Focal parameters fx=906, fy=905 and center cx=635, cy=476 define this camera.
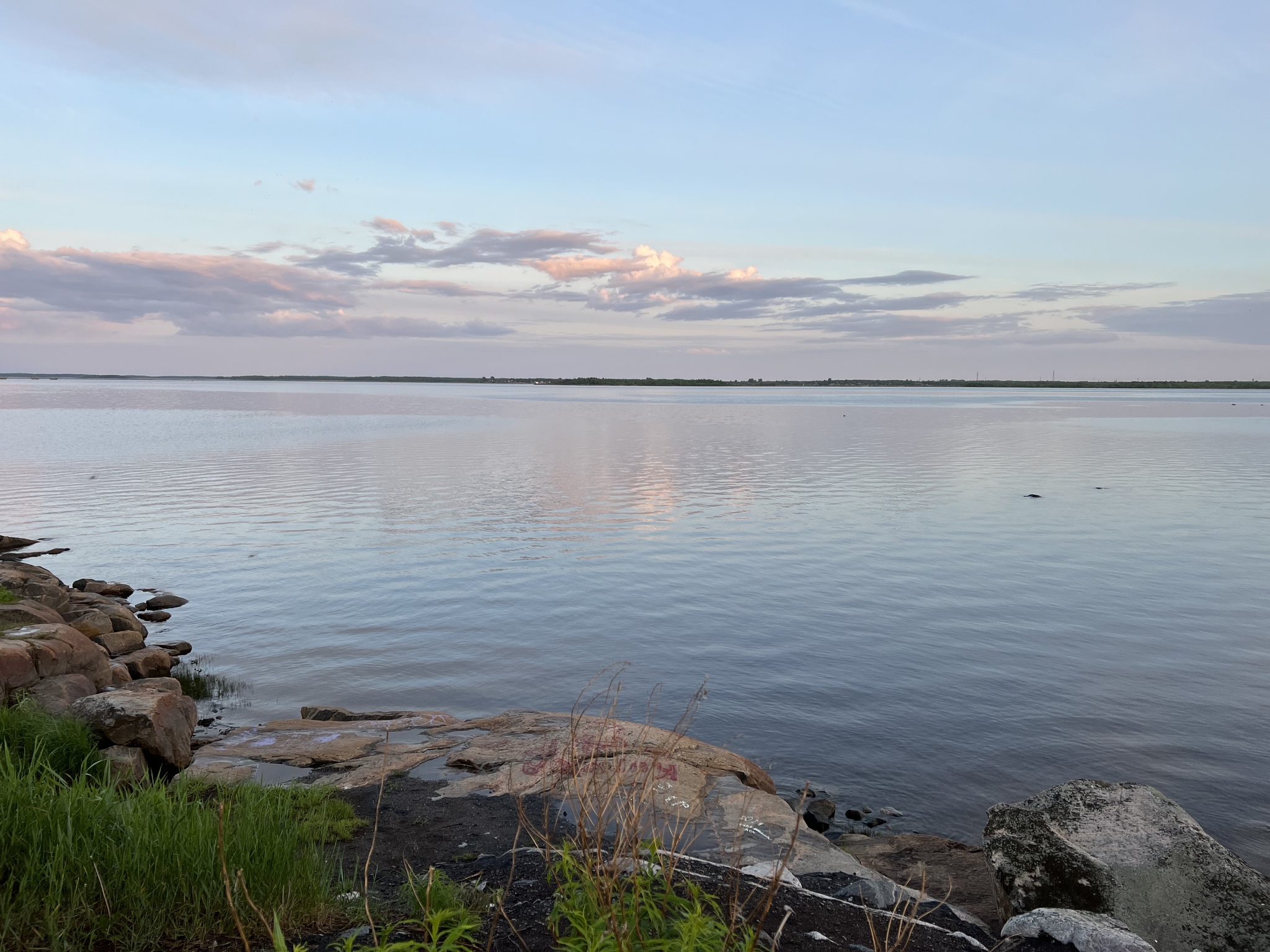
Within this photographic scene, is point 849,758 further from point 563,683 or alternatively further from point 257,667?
point 257,667

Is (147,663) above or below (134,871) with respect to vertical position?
below

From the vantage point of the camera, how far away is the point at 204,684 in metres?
17.2

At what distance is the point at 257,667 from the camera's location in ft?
60.5

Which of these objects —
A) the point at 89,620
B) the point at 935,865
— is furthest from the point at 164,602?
the point at 935,865

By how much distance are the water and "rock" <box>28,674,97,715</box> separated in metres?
3.93

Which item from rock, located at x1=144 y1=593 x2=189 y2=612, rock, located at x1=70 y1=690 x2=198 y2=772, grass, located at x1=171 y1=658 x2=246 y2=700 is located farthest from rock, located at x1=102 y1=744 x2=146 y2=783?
rock, located at x1=144 y1=593 x2=189 y2=612

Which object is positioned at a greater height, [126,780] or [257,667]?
[126,780]

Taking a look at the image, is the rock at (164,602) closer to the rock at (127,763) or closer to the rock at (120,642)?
the rock at (120,642)

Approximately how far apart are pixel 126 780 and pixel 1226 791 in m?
13.8

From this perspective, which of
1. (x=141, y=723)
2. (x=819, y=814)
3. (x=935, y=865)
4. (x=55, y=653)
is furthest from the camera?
(x=55, y=653)

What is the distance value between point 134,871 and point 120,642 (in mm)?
13802

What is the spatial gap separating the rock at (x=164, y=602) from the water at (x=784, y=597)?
617 millimetres

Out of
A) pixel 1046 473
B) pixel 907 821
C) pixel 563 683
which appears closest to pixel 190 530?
pixel 563 683

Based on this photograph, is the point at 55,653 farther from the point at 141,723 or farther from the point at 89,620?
the point at 89,620
